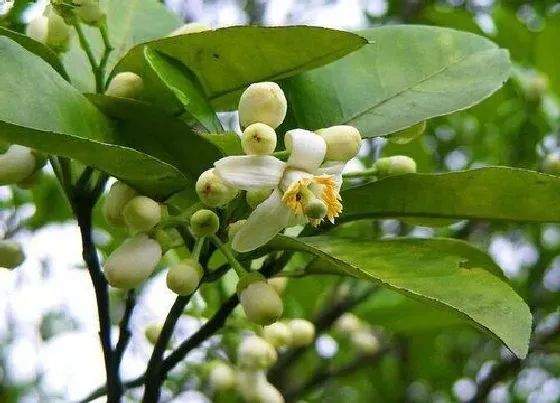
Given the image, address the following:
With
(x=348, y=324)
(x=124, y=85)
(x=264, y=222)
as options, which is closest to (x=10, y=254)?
(x=124, y=85)

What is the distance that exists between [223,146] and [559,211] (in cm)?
35

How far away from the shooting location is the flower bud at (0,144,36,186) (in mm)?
858

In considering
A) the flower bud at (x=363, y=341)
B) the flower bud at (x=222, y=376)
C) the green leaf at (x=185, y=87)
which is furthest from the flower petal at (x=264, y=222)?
the flower bud at (x=363, y=341)

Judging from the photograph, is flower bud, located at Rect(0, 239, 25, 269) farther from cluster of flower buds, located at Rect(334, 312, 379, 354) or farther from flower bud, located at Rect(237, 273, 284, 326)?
cluster of flower buds, located at Rect(334, 312, 379, 354)

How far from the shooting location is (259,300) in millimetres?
805

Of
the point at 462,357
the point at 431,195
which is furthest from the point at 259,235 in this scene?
the point at 462,357

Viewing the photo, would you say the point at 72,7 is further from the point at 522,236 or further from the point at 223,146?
the point at 522,236

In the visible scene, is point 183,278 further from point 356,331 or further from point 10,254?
point 356,331

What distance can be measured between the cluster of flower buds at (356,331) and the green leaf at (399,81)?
3.18 feet

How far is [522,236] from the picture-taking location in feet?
7.47

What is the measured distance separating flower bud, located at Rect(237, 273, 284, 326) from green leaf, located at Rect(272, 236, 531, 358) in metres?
0.04

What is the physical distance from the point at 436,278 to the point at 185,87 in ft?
0.92

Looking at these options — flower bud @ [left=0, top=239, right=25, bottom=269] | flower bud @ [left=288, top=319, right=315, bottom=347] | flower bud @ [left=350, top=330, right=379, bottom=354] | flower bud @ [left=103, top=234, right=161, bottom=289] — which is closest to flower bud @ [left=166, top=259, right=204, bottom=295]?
flower bud @ [left=103, top=234, right=161, bottom=289]

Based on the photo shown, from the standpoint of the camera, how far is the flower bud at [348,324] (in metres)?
1.94
